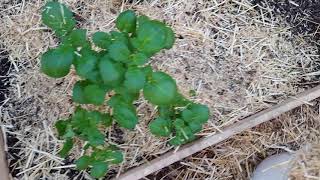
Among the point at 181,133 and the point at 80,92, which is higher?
the point at 80,92

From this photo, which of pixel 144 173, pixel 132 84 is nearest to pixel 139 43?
pixel 132 84

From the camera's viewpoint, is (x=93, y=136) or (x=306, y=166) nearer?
(x=93, y=136)

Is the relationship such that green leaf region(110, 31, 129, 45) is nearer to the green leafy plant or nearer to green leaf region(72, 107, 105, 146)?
the green leafy plant

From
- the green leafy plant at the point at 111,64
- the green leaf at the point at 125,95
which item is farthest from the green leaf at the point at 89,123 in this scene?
the green leaf at the point at 125,95

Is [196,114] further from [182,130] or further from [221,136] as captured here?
[221,136]

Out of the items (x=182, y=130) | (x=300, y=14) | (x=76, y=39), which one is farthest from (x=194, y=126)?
(x=300, y=14)

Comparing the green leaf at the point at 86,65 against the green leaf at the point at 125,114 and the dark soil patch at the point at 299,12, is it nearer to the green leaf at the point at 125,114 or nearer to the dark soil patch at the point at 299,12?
the green leaf at the point at 125,114

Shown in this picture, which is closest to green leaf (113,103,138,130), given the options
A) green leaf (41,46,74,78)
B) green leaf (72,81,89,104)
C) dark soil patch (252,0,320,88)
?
green leaf (72,81,89,104)
